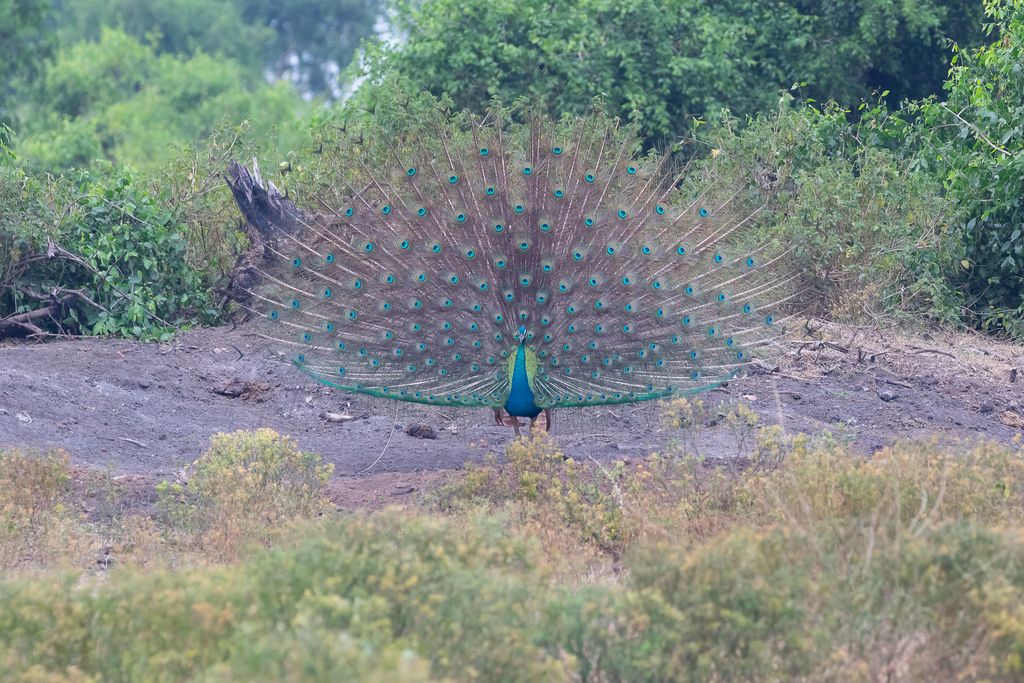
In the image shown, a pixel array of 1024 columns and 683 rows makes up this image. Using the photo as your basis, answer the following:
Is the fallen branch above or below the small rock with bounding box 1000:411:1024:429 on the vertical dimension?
above

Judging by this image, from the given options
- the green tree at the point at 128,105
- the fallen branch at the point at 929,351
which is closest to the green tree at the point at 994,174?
the fallen branch at the point at 929,351

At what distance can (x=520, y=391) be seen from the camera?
827cm

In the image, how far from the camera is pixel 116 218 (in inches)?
531

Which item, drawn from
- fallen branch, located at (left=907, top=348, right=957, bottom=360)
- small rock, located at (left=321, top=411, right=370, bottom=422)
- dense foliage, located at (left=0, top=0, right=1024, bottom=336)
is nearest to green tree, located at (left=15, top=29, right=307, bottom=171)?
dense foliage, located at (left=0, top=0, right=1024, bottom=336)

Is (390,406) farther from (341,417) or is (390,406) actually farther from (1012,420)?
(1012,420)

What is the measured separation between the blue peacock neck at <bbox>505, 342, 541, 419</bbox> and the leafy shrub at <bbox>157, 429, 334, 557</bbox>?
4.55 feet

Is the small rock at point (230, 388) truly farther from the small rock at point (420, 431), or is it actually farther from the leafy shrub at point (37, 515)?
the leafy shrub at point (37, 515)

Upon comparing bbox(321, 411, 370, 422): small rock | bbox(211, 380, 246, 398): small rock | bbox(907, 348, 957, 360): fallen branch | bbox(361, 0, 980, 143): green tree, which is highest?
bbox(361, 0, 980, 143): green tree

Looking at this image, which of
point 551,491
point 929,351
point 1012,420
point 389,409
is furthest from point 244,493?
point 929,351

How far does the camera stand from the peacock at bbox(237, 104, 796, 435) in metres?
8.41

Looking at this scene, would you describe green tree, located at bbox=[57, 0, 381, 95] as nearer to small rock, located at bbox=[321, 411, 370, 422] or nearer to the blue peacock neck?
small rock, located at bbox=[321, 411, 370, 422]

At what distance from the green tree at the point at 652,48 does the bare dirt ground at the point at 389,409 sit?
549cm

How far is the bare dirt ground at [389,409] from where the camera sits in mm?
9234

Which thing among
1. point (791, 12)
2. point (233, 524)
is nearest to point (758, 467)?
point (233, 524)
